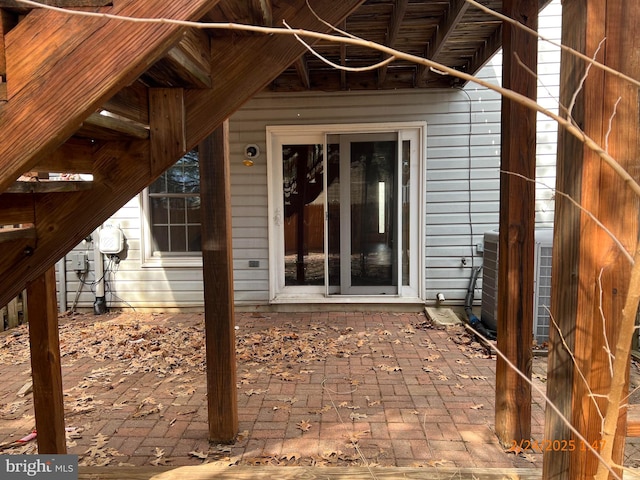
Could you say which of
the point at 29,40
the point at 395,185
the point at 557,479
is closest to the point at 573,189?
the point at 557,479

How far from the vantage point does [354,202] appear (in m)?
6.09

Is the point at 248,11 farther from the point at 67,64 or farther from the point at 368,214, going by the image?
the point at 368,214

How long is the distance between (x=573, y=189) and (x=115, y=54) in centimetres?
135

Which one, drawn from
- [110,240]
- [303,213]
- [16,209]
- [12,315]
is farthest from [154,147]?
[12,315]

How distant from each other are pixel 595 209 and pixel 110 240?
20.4 feet

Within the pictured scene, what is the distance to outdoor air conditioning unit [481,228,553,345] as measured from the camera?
179 inches

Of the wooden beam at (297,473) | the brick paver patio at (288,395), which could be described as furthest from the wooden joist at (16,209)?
the brick paver patio at (288,395)

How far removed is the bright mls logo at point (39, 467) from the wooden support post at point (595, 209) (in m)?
2.13

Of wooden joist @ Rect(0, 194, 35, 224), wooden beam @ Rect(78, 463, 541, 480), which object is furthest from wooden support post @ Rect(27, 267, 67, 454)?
wooden joist @ Rect(0, 194, 35, 224)

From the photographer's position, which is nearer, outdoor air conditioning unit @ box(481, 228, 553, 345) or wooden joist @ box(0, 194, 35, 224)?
wooden joist @ box(0, 194, 35, 224)

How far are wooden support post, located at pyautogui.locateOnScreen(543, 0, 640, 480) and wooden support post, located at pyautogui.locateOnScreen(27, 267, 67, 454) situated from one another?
2.35 metres

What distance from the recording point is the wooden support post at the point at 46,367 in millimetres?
2172

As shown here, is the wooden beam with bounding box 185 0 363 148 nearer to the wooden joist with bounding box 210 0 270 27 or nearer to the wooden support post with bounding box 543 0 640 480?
the wooden joist with bounding box 210 0 270 27

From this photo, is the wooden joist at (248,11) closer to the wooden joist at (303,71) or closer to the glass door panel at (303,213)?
the wooden joist at (303,71)
